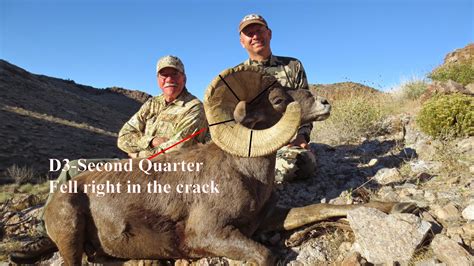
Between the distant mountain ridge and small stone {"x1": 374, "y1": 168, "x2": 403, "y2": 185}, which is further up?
the distant mountain ridge

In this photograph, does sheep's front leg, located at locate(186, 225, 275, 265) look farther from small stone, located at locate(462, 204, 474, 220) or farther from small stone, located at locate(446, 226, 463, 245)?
small stone, located at locate(462, 204, 474, 220)

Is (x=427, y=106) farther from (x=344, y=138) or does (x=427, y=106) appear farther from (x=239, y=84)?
(x=239, y=84)

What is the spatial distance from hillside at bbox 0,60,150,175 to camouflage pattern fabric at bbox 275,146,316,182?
1376cm

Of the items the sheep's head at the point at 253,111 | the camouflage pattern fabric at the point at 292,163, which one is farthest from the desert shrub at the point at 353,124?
the sheep's head at the point at 253,111

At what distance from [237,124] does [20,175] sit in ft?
44.2

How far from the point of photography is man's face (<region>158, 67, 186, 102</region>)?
626 cm

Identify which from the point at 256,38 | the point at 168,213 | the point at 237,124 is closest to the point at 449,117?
the point at 256,38

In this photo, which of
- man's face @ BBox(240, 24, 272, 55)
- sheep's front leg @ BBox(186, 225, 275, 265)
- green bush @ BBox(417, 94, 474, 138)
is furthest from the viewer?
green bush @ BBox(417, 94, 474, 138)

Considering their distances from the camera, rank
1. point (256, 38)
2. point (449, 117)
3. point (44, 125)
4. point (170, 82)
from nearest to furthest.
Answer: point (170, 82) → point (256, 38) → point (449, 117) → point (44, 125)

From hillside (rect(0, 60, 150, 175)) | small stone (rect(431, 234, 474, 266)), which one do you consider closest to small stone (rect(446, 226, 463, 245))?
small stone (rect(431, 234, 474, 266))

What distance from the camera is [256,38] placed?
21.8 feet

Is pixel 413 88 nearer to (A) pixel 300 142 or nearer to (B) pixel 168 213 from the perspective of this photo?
(A) pixel 300 142

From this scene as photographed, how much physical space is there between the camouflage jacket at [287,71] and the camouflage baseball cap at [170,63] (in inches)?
48.4

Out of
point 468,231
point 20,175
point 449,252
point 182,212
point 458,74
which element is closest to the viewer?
point 449,252
